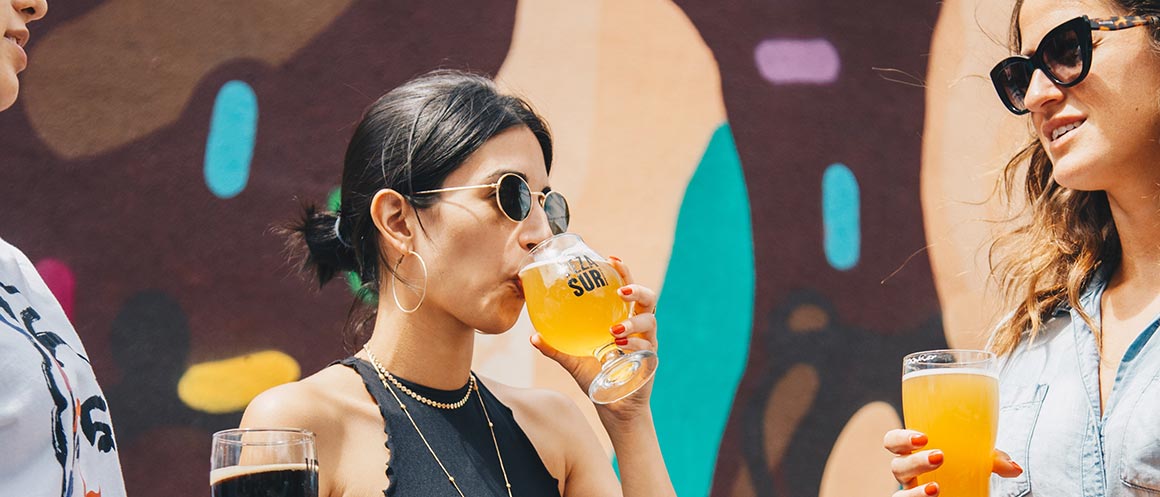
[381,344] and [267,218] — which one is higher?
[381,344]

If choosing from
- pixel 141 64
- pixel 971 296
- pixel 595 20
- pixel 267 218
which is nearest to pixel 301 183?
pixel 267 218

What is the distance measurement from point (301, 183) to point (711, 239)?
1413 millimetres

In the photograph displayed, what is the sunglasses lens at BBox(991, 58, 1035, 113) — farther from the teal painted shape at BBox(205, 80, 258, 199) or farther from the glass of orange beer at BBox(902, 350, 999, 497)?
the teal painted shape at BBox(205, 80, 258, 199)

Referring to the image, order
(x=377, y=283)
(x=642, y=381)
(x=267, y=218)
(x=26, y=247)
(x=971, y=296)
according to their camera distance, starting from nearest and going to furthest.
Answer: (x=642, y=381) → (x=377, y=283) → (x=26, y=247) → (x=267, y=218) → (x=971, y=296)

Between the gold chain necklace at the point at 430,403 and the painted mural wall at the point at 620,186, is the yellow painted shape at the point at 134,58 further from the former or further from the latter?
the gold chain necklace at the point at 430,403

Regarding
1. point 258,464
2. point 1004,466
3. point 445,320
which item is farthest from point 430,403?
point 1004,466

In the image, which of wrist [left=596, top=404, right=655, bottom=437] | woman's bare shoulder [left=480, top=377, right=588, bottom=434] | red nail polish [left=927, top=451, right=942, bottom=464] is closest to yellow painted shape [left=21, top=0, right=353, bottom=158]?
woman's bare shoulder [left=480, top=377, right=588, bottom=434]

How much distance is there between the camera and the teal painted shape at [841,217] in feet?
13.5

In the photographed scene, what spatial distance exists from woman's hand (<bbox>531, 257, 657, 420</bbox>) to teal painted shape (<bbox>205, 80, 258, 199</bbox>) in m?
1.51

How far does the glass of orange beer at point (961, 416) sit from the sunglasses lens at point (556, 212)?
0.82 metres

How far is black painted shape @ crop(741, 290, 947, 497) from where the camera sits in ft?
12.8

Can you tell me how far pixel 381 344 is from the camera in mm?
2371

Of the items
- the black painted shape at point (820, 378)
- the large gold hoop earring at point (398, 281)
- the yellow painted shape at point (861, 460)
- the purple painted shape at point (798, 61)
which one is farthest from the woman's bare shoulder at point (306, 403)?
the purple painted shape at point (798, 61)

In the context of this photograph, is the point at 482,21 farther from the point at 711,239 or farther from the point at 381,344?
the point at 381,344
